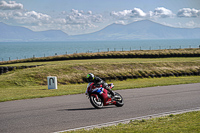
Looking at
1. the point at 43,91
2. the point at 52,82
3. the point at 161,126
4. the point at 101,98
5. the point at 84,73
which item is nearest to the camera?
the point at 161,126

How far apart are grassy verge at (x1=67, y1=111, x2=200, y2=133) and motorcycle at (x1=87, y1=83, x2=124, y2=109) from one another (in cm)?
324

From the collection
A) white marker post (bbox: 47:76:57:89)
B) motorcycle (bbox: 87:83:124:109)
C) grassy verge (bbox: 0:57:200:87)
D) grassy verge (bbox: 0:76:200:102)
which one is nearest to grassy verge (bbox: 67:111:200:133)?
motorcycle (bbox: 87:83:124:109)

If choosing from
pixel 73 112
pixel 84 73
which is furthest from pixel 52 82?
pixel 73 112

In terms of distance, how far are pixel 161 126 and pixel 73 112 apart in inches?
176

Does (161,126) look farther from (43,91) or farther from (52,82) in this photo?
(52,82)

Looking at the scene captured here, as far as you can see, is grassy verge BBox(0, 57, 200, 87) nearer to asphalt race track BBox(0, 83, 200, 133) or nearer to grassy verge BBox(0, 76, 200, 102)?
grassy verge BBox(0, 76, 200, 102)

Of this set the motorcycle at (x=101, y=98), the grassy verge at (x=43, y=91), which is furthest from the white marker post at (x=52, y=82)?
the motorcycle at (x=101, y=98)

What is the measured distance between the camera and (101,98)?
13109 millimetres

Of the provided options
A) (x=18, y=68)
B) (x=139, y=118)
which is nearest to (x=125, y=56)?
(x=18, y=68)

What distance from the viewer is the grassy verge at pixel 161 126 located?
326 inches

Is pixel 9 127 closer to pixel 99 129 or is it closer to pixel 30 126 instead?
pixel 30 126

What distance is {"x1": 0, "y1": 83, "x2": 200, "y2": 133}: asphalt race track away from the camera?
993 cm

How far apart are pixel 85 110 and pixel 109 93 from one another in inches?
58.5

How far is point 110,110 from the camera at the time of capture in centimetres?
1273
